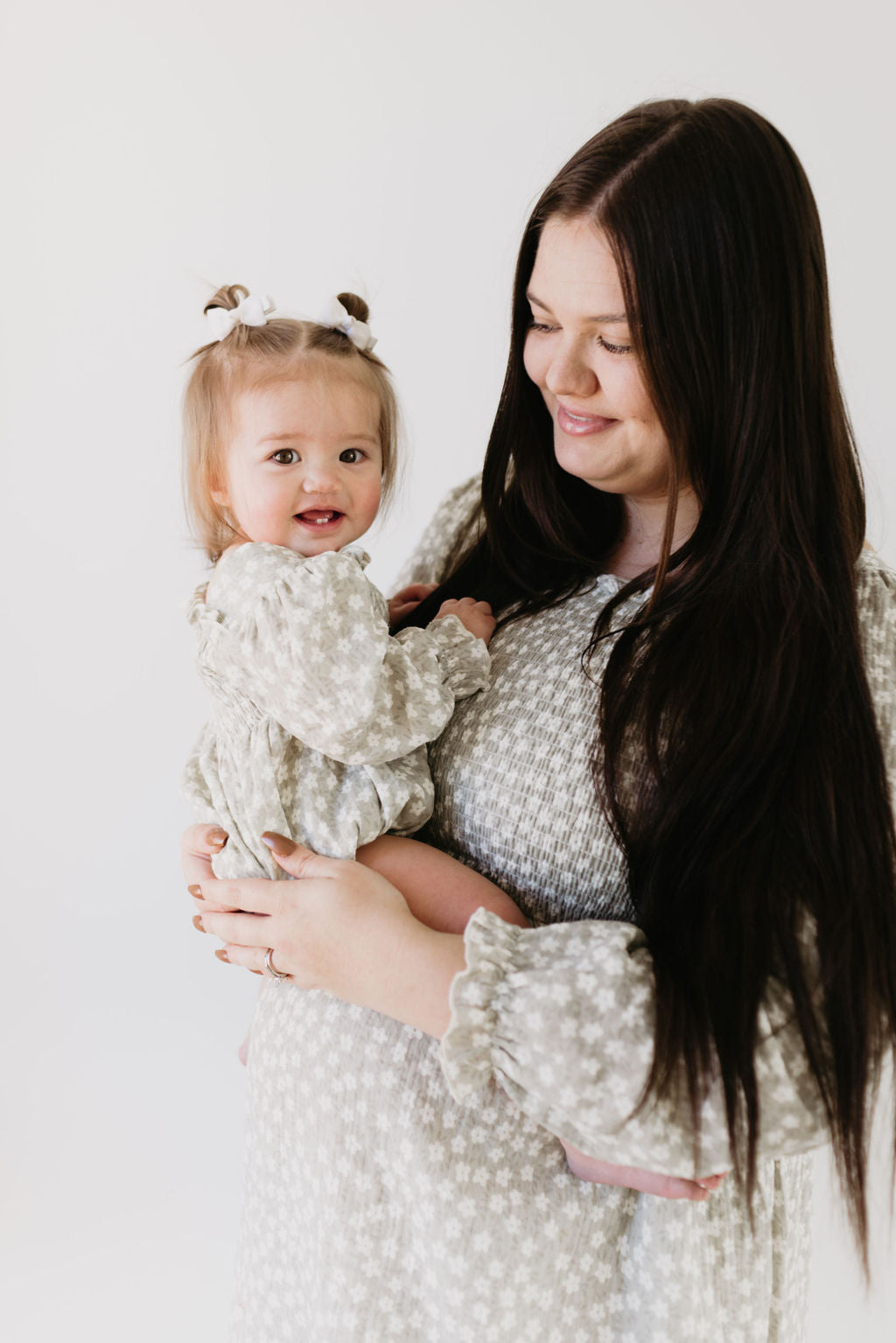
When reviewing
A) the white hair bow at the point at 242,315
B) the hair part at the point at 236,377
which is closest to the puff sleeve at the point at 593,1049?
the hair part at the point at 236,377

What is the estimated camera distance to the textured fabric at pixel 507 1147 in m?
1.04

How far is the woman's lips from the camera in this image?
1.30m

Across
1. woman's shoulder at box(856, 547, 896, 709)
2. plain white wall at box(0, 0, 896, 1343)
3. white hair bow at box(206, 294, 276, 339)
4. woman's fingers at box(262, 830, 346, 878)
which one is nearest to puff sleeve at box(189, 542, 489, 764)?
woman's fingers at box(262, 830, 346, 878)

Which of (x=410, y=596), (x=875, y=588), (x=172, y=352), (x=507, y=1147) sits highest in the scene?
(x=172, y=352)

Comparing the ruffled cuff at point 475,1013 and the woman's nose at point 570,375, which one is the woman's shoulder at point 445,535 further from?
the ruffled cuff at point 475,1013

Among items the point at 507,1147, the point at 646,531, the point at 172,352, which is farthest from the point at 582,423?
the point at 172,352

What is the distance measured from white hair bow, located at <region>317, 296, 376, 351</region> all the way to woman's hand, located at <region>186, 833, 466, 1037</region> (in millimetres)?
658

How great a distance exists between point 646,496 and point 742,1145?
795 millimetres

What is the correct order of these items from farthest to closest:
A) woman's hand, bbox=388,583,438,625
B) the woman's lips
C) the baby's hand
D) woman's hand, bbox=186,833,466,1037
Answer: woman's hand, bbox=388,583,438,625
the baby's hand
the woman's lips
woman's hand, bbox=186,833,466,1037

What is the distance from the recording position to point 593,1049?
3.22 feet

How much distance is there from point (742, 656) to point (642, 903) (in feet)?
0.89

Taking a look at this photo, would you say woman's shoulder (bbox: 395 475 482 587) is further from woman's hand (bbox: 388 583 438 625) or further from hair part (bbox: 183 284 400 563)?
hair part (bbox: 183 284 400 563)

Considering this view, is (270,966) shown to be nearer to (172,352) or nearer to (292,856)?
(292,856)

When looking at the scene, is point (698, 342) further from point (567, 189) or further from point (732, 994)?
point (732, 994)
